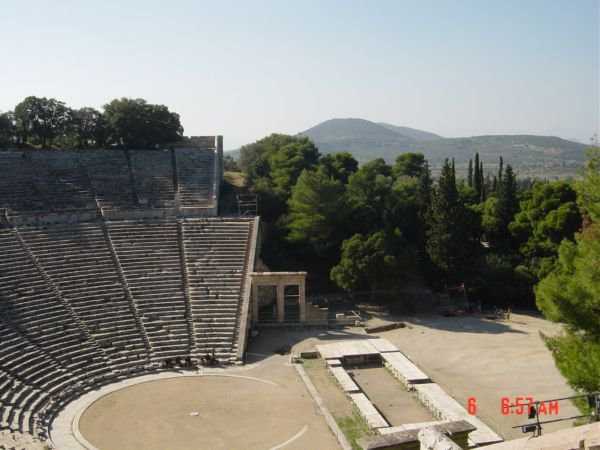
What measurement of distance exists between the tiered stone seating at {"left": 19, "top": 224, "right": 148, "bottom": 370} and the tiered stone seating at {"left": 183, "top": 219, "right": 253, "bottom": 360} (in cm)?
276

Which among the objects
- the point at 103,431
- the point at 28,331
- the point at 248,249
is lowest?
the point at 103,431

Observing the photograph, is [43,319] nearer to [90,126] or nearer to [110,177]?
[110,177]

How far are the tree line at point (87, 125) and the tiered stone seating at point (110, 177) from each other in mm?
2424

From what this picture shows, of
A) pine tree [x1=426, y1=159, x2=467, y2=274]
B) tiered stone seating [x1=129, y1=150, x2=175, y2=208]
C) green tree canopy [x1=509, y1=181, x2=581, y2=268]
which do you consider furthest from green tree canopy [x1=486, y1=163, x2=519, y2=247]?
tiered stone seating [x1=129, y1=150, x2=175, y2=208]

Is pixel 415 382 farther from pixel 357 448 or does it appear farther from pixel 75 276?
pixel 75 276

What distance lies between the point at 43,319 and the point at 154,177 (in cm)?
1527

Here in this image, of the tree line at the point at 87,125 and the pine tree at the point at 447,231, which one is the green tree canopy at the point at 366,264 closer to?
the pine tree at the point at 447,231

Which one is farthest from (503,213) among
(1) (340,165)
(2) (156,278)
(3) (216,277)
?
(2) (156,278)

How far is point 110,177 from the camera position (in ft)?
125

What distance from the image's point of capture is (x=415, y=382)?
22906 millimetres

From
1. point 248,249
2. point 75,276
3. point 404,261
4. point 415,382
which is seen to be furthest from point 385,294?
point 75,276

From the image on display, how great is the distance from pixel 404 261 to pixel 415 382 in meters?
11.9

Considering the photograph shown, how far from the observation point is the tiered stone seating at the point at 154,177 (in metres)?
36.5

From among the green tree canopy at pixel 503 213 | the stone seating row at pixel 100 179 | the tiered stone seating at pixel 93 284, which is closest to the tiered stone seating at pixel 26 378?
the tiered stone seating at pixel 93 284
